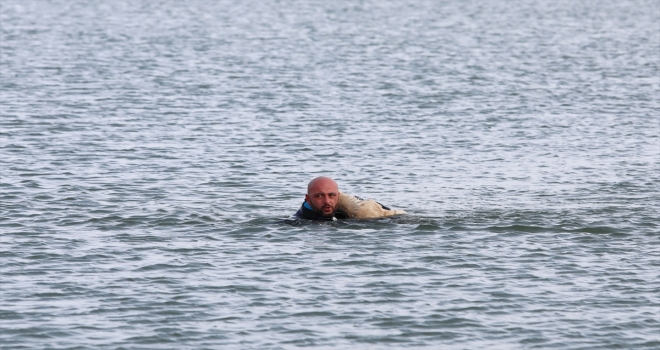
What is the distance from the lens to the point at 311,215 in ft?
75.7

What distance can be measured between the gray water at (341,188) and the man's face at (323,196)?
453mm

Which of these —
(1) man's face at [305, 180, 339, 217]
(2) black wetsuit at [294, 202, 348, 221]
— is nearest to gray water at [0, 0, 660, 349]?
(2) black wetsuit at [294, 202, 348, 221]

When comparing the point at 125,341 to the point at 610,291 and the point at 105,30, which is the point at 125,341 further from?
the point at 105,30

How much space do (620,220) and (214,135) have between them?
49.6ft

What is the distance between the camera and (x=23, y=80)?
47.9m

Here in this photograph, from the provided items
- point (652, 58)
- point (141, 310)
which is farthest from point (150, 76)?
point (141, 310)

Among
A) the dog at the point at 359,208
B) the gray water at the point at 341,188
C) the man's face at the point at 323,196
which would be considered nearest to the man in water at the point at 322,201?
the man's face at the point at 323,196

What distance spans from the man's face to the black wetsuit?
243mm

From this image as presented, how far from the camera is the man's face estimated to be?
72.7 ft

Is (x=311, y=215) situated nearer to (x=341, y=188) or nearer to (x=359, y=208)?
(x=359, y=208)

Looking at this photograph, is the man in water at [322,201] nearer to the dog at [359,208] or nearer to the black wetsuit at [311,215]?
the black wetsuit at [311,215]

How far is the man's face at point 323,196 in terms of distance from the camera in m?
22.2

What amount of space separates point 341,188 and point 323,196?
18.8ft

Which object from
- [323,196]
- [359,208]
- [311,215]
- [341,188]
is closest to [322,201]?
[323,196]
